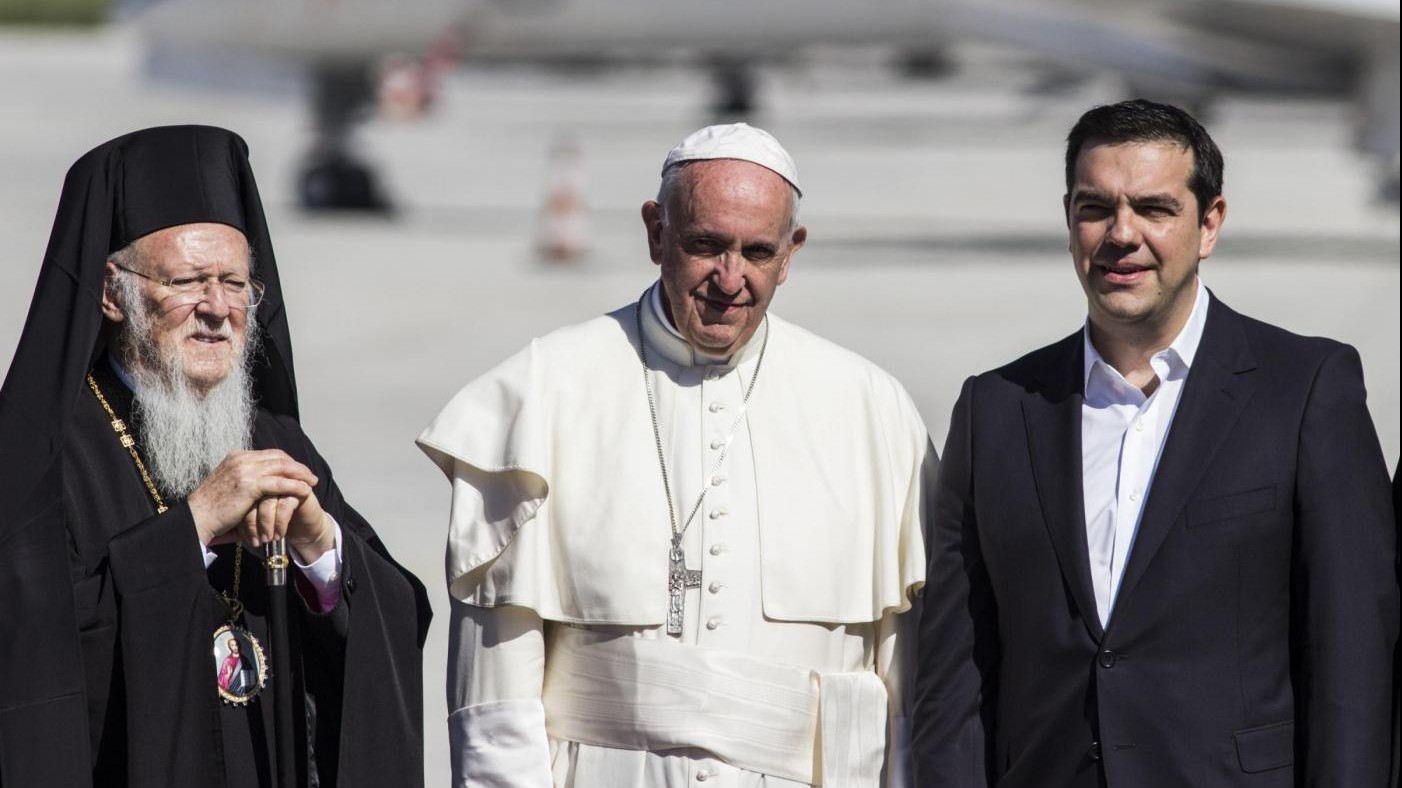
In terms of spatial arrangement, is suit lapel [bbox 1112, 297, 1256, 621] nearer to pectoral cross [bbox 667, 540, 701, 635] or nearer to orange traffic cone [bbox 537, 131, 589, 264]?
pectoral cross [bbox 667, 540, 701, 635]

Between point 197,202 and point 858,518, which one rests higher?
point 197,202

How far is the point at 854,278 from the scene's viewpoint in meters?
16.1

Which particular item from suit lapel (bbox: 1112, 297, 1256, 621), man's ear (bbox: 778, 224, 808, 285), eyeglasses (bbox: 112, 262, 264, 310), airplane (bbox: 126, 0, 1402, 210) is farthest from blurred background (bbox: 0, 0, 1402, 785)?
suit lapel (bbox: 1112, 297, 1256, 621)

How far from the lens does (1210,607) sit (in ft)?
9.62

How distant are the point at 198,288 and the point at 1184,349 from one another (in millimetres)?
1661

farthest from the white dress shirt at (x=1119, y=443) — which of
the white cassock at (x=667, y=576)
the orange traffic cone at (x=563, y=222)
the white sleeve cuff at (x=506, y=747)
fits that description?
the orange traffic cone at (x=563, y=222)

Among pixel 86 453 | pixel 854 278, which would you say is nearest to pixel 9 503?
pixel 86 453

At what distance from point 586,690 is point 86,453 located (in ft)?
3.08

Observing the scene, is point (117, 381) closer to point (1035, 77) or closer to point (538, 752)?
point (538, 752)

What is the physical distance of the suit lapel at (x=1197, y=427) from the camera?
9.69 ft

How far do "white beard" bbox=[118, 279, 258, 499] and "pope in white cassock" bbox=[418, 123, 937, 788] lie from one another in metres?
0.38

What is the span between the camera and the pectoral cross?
3.26 metres

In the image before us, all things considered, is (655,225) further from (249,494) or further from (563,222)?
(563,222)

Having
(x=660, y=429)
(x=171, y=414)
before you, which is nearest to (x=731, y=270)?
(x=660, y=429)
